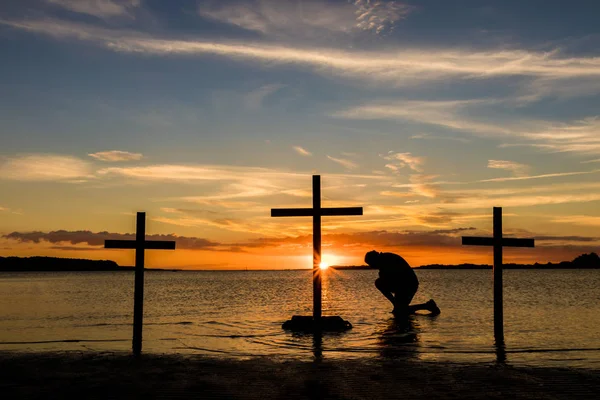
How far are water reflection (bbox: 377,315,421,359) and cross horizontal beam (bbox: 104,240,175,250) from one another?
6.27 meters

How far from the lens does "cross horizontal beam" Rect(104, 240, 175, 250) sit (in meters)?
15.0

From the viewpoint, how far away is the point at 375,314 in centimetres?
3241

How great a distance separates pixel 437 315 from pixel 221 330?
12.9 m

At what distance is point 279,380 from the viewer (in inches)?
395

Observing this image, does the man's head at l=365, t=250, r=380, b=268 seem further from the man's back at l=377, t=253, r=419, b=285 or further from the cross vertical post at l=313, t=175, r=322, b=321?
the cross vertical post at l=313, t=175, r=322, b=321

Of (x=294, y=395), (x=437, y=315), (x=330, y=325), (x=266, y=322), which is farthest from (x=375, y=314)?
(x=294, y=395)

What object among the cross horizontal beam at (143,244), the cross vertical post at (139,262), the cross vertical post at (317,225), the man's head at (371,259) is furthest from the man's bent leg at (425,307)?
the cross vertical post at (139,262)

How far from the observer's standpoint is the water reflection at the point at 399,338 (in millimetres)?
15784

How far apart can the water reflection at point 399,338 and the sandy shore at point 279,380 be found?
3.42 meters

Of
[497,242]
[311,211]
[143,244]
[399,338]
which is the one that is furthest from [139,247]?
[399,338]

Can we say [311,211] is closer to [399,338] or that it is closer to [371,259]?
[399,338]

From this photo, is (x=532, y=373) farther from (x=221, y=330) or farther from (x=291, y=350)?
(x=221, y=330)

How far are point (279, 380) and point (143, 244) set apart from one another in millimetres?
6481

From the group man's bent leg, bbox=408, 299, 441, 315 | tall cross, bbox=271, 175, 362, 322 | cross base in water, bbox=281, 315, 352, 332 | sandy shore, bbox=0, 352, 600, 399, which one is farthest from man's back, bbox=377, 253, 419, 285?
sandy shore, bbox=0, 352, 600, 399
